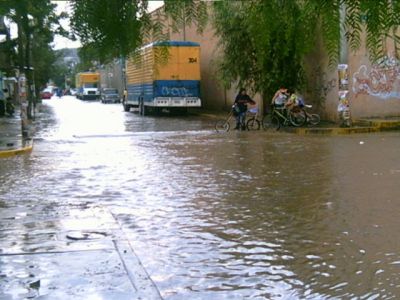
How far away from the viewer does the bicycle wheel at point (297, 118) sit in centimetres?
2162

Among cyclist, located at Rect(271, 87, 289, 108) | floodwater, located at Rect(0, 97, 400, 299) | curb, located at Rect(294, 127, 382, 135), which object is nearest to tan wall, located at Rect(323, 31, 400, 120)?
cyclist, located at Rect(271, 87, 289, 108)

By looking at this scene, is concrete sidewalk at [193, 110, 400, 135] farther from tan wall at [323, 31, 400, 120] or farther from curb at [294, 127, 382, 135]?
tan wall at [323, 31, 400, 120]

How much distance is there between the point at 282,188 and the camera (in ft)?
32.3

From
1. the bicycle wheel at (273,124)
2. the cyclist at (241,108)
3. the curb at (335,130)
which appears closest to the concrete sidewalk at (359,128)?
the curb at (335,130)

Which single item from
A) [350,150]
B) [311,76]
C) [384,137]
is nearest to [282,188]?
[350,150]

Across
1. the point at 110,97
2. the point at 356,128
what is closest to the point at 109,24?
the point at 356,128

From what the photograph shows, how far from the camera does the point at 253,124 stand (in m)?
22.6

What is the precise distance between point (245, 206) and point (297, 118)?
13690mm

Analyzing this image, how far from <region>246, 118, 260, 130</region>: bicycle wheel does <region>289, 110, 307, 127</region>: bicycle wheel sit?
51.7 inches

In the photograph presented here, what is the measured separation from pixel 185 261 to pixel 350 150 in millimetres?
9967

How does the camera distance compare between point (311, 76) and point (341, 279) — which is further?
point (311, 76)

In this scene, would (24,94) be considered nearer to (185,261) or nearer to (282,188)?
(282,188)

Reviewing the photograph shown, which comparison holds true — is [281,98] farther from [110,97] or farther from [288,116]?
[110,97]

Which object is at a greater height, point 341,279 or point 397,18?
point 397,18
